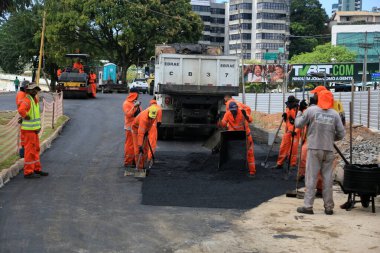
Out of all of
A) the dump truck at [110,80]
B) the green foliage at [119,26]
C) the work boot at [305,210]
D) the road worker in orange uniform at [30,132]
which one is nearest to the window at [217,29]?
the dump truck at [110,80]

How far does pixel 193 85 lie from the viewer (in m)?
15.7

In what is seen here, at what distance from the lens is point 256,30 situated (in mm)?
116312

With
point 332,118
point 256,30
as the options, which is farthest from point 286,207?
point 256,30

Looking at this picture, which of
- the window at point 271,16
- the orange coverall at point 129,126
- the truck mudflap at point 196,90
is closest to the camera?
the orange coverall at point 129,126

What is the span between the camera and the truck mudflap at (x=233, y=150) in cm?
1145

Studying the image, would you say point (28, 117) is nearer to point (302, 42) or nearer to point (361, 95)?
point (361, 95)

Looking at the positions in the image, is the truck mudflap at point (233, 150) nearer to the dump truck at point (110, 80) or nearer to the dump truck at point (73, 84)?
the dump truck at point (73, 84)

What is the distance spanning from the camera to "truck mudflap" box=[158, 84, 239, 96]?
614 inches

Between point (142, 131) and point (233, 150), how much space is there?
2.03 m

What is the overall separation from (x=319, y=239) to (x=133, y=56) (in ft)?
155

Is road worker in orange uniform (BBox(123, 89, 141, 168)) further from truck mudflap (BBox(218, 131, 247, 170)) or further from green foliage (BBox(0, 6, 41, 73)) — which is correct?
green foliage (BBox(0, 6, 41, 73))

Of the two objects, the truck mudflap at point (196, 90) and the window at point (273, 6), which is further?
the window at point (273, 6)

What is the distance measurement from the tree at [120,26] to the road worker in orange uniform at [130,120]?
36757mm

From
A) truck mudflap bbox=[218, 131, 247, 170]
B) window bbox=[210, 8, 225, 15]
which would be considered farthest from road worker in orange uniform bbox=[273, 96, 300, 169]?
window bbox=[210, 8, 225, 15]
